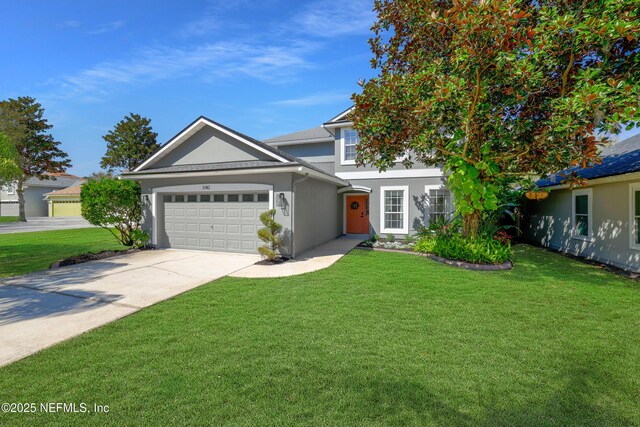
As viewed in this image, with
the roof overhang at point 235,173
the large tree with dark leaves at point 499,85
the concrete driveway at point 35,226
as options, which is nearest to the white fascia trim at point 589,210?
the large tree with dark leaves at point 499,85

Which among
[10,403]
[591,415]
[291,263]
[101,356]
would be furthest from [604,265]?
[10,403]

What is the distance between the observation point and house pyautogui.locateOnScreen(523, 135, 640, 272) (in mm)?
Result: 8352

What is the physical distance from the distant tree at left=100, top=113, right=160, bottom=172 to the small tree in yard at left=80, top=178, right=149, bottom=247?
25.6m

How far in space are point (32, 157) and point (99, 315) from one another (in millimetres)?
38461

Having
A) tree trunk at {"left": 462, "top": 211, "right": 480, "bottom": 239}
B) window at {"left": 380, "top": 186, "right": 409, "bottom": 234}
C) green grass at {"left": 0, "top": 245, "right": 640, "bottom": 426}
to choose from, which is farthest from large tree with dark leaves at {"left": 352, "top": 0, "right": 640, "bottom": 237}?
window at {"left": 380, "top": 186, "right": 409, "bottom": 234}

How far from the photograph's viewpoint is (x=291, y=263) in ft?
29.5

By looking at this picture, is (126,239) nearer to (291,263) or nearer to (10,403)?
(291,263)

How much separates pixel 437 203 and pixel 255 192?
314 inches

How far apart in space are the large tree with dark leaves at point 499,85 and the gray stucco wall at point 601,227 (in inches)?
108

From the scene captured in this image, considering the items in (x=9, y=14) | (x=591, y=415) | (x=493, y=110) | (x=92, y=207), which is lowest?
(x=591, y=415)

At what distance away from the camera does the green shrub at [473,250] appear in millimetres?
8719

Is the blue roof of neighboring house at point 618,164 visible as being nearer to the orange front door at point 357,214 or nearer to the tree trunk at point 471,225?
the tree trunk at point 471,225

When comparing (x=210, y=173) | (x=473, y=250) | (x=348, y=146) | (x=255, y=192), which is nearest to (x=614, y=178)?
(x=473, y=250)

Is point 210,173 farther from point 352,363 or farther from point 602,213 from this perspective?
point 602,213
